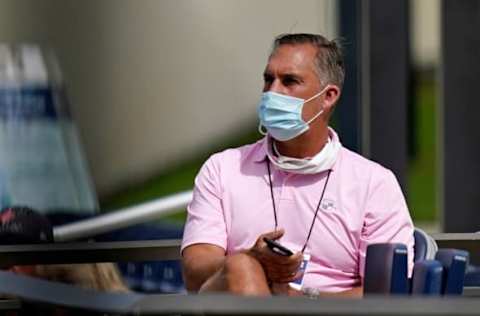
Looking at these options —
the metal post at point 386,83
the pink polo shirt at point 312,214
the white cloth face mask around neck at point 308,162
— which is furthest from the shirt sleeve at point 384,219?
the metal post at point 386,83

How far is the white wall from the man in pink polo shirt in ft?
12.2

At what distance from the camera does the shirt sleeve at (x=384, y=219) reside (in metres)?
4.19

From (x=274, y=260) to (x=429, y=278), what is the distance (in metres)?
0.41

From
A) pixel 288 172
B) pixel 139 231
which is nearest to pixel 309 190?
pixel 288 172

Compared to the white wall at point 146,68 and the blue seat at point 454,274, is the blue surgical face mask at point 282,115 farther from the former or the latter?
the white wall at point 146,68

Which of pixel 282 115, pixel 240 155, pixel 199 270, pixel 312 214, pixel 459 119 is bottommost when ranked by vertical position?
pixel 459 119

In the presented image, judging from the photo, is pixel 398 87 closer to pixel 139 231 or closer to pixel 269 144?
pixel 139 231

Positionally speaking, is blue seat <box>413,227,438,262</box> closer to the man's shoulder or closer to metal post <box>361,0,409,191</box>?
the man's shoulder

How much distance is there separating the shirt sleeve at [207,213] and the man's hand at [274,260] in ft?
1.04

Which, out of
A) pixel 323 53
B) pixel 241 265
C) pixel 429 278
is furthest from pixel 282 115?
pixel 429 278

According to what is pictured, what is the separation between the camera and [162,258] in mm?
4547

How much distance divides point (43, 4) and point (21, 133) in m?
0.77

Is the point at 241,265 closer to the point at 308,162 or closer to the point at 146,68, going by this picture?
the point at 308,162

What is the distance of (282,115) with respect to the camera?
423 centimetres
